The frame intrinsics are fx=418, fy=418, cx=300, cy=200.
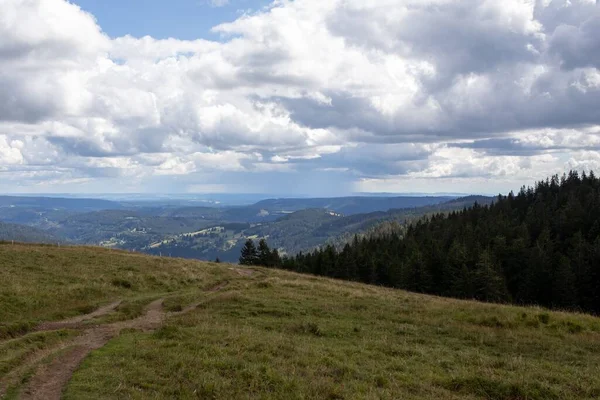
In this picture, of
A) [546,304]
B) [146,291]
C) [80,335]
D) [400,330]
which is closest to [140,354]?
[80,335]

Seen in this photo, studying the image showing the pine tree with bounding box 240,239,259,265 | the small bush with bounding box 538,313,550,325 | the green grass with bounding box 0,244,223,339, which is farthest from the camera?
the pine tree with bounding box 240,239,259,265

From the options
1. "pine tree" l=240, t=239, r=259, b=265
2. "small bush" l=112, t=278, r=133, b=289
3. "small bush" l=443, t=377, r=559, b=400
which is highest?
"small bush" l=443, t=377, r=559, b=400

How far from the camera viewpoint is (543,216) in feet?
370

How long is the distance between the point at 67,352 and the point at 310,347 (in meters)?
9.69

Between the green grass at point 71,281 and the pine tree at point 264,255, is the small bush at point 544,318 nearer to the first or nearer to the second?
the green grass at point 71,281

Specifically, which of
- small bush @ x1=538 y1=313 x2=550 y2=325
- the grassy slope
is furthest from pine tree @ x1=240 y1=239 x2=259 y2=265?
small bush @ x1=538 y1=313 x2=550 y2=325

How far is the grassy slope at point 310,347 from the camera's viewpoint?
1304 centimetres

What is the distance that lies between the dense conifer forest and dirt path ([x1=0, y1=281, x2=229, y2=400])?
5134 centimetres

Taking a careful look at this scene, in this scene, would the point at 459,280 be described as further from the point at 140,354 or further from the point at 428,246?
the point at 140,354

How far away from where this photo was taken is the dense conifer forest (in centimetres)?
6756

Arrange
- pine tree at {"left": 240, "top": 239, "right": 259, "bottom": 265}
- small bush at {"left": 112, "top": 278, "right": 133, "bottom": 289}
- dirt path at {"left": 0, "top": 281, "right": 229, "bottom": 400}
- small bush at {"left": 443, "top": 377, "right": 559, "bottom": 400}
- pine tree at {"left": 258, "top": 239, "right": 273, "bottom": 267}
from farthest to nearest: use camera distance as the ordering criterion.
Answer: pine tree at {"left": 240, "top": 239, "right": 259, "bottom": 265} → pine tree at {"left": 258, "top": 239, "right": 273, "bottom": 267} → small bush at {"left": 112, "top": 278, "right": 133, "bottom": 289} → small bush at {"left": 443, "top": 377, "right": 559, "bottom": 400} → dirt path at {"left": 0, "top": 281, "right": 229, "bottom": 400}

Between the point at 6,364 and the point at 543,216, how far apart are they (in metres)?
124

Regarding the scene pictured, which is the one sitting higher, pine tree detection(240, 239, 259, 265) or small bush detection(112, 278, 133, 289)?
small bush detection(112, 278, 133, 289)

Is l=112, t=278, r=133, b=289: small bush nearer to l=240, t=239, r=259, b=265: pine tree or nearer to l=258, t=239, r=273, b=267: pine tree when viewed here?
l=258, t=239, r=273, b=267: pine tree
